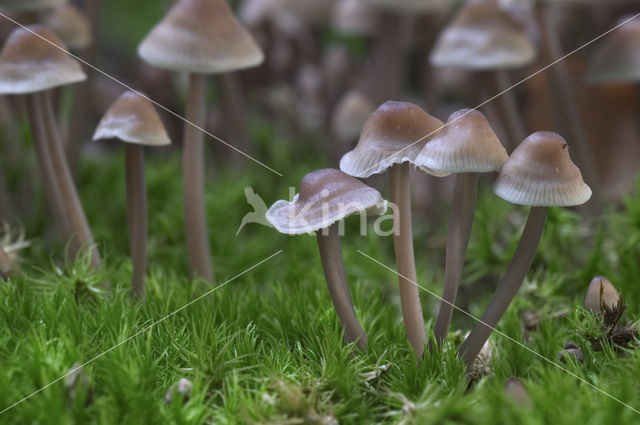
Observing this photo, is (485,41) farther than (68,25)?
Yes

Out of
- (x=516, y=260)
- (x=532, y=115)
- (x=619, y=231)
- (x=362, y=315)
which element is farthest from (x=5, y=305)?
(x=532, y=115)

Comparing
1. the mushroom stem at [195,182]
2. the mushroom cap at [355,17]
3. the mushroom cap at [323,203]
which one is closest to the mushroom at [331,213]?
the mushroom cap at [323,203]

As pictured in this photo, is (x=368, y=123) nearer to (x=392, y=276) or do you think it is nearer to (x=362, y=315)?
(x=362, y=315)

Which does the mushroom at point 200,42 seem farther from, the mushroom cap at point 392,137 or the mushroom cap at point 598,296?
the mushroom cap at point 598,296

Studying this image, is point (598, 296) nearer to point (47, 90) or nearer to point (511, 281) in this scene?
point (511, 281)

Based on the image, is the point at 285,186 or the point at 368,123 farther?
the point at 285,186

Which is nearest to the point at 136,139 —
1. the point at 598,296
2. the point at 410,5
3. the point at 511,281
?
the point at 511,281

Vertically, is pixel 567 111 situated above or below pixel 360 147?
below

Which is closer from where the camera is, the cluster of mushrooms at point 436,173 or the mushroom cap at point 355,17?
the cluster of mushrooms at point 436,173
